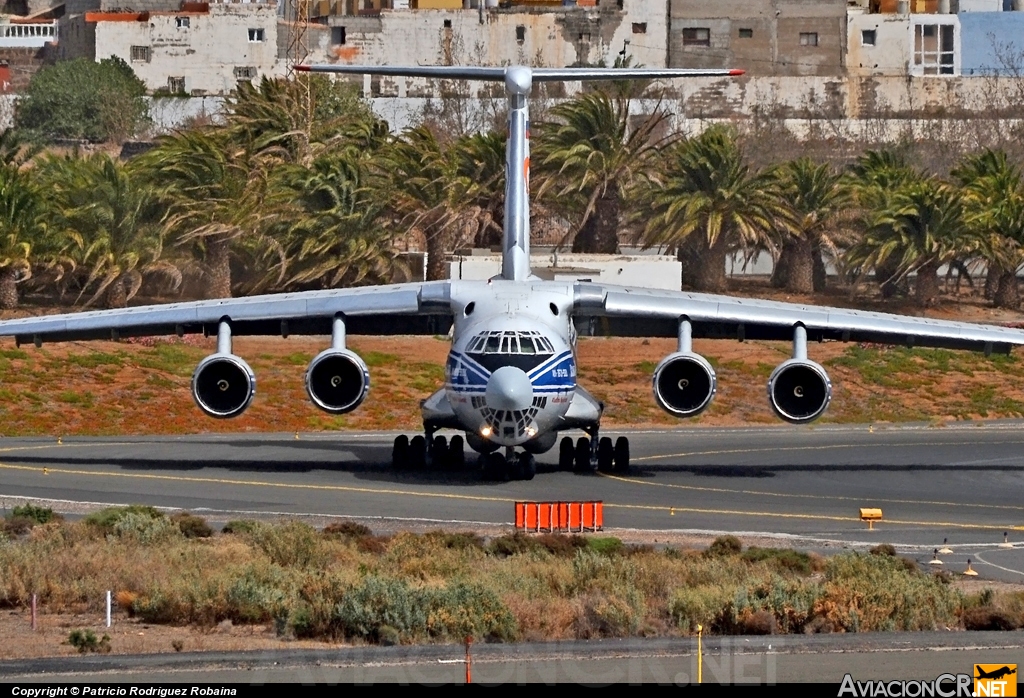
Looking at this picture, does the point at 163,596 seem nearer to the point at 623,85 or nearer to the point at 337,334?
the point at 337,334

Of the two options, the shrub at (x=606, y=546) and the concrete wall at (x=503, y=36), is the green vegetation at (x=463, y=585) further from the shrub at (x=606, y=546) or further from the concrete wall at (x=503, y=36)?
the concrete wall at (x=503, y=36)

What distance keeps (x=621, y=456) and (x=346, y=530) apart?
27.9 ft

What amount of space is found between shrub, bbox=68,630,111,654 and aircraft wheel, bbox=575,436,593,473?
15.8 meters

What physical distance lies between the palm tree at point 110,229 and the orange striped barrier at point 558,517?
2842 centimetres

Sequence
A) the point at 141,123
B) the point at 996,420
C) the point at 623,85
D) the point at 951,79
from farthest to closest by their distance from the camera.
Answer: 1. the point at 951,79
2. the point at 141,123
3. the point at 623,85
4. the point at 996,420

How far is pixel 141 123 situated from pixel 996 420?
52.7 metres

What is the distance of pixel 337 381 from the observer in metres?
30.0

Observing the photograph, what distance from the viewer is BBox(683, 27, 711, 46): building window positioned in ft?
303

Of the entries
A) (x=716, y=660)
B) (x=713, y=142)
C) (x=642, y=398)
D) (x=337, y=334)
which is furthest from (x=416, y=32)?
(x=716, y=660)

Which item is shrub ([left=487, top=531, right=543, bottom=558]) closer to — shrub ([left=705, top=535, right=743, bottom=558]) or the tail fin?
shrub ([left=705, top=535, right=743, bottom=558])

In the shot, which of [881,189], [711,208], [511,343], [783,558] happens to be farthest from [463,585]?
[881,189]

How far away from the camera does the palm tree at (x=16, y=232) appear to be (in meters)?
50.7

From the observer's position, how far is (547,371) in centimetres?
2867

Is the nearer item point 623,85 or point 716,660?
point 716,660
